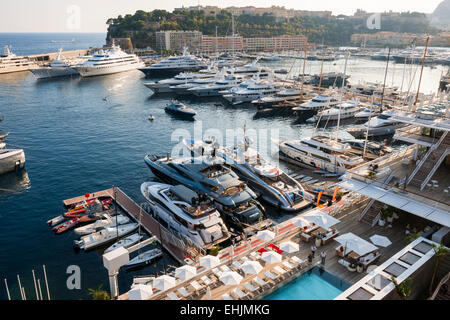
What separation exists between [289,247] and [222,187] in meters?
11.7

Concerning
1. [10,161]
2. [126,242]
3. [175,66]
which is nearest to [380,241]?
[126,242]

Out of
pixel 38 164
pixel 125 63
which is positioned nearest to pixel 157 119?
pixel 38 164

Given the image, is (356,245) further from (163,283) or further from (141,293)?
(141,293)

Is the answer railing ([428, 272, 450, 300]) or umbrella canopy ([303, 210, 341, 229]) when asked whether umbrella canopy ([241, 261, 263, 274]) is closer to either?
umbrella canopy ([303, 210, 341, 229])

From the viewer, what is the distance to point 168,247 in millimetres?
27688

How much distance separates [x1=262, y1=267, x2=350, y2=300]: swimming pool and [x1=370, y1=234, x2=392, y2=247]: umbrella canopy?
153 inches

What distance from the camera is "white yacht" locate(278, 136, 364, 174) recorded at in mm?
39909

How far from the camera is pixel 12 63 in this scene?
13512cm

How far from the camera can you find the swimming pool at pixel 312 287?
59.2 feet

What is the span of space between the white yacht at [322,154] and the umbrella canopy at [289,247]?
20821 mm

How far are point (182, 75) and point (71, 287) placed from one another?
274 ft

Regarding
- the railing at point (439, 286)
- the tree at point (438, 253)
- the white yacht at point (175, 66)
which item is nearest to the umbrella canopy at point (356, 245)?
the tree at point (438, 253)

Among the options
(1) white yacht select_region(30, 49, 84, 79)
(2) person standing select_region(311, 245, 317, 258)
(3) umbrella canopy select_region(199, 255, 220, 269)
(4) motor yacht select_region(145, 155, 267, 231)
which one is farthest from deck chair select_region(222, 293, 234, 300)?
(1) white yacht select_region(30, 49, 84, 79)
